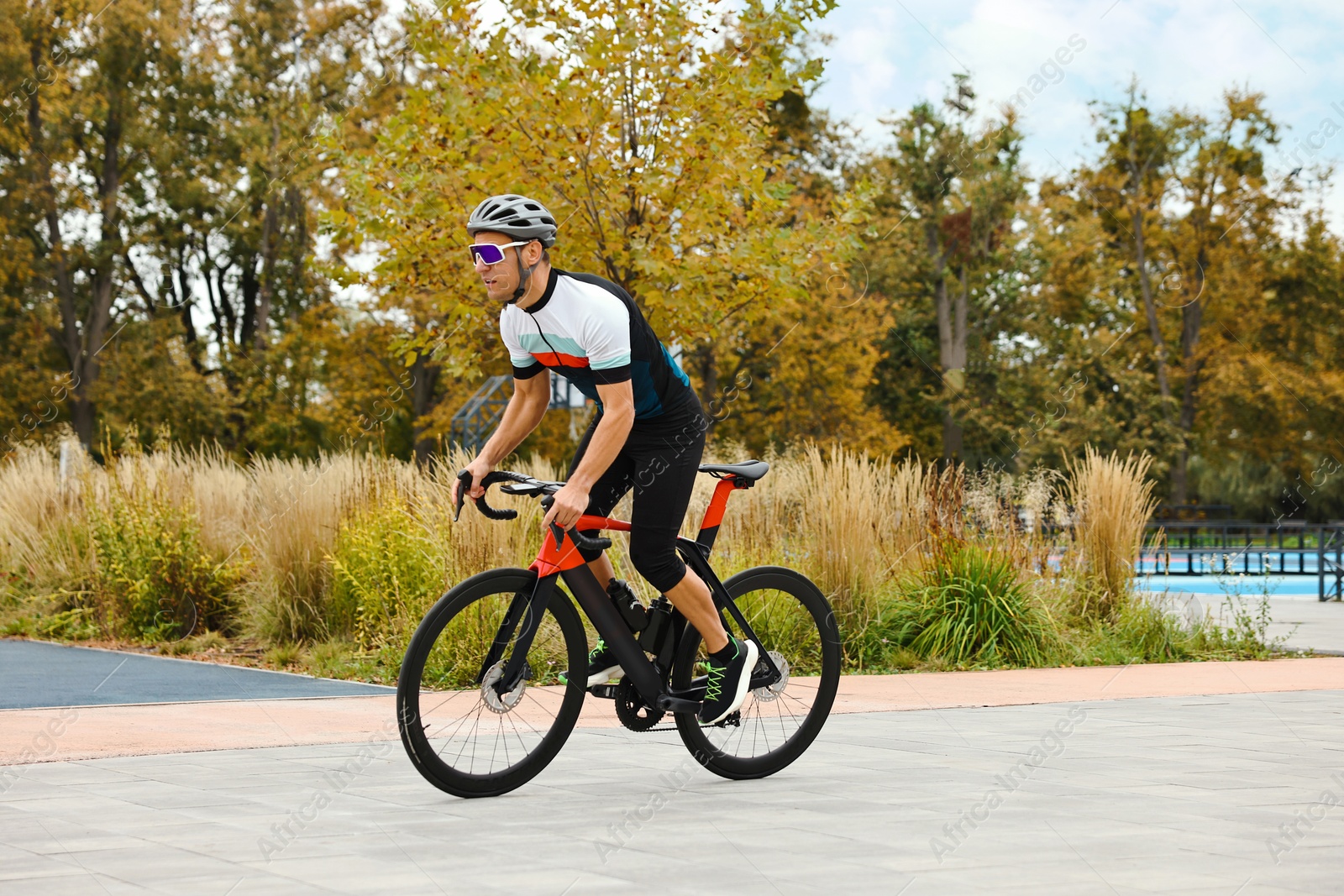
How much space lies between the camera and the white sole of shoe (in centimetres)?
520

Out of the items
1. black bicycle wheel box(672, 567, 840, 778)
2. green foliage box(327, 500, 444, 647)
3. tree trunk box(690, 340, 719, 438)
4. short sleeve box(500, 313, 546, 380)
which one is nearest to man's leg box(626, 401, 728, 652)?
black bicycle wheel box(672, 567, 840, 778)

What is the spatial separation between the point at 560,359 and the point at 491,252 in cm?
42

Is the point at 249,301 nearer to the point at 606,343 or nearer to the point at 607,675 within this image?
the point at 607,675

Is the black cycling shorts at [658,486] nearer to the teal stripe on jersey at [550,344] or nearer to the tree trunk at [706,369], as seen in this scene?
the teal stripe on jersey at [550,344]

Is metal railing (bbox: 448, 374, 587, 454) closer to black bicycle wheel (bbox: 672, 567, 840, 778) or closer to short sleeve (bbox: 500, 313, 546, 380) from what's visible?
black bicycle wheel (bbox: 672, 567, 840, 778)

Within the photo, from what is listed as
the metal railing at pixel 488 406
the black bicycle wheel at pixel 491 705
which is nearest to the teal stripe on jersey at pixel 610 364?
the black bicycle wheel at pixel 491 705

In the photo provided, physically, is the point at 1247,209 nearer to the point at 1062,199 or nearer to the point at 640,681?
the point at 1062,199

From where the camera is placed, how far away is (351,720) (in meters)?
7.20

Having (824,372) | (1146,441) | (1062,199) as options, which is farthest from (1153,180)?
(824,372)

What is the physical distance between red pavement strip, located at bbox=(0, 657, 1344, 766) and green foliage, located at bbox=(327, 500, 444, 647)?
155 centimetres

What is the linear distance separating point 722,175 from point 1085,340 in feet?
110

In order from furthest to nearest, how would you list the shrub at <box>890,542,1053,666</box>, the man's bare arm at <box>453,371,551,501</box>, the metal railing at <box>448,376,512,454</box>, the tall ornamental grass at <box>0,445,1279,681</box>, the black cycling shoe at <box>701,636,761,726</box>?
the metal railing at <box>448,376,512,454</box>
the shrub at <box>890,542,1053,666</box>
the tall ornamental grass at <box>0,445,1279,681</box>
the black cycling shoe at <box>701,636,761,726</box>
the man's bare arm at <box>453,371,551,501</box>

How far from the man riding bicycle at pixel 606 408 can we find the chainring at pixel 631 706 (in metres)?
0.06

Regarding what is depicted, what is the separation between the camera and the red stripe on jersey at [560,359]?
5.00m
